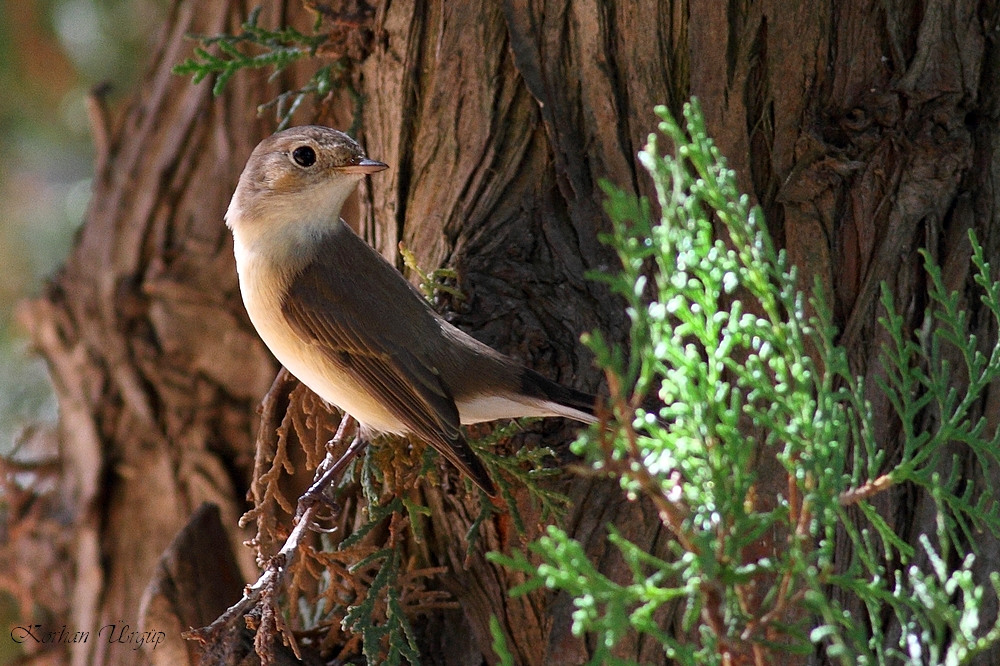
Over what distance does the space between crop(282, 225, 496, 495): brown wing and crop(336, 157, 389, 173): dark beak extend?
269mm

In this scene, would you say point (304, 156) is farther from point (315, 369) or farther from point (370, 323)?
point (315, 369)

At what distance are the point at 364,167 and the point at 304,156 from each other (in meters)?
0.28

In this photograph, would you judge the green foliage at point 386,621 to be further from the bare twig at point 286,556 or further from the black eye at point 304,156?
the black eye at point 304,156

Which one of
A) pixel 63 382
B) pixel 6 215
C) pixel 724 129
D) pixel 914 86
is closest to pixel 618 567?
pixel 724 129

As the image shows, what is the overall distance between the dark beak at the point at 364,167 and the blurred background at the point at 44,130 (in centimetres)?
244

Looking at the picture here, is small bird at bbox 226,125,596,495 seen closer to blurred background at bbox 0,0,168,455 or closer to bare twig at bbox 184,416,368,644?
bare twig at bbox 184,416,368,644

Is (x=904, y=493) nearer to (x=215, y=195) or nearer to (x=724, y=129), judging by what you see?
(x=724, y=129)

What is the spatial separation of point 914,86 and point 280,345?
2.34m

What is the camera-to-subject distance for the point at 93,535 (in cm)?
522

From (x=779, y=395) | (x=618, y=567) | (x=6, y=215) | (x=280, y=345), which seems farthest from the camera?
(x=6, y=215)

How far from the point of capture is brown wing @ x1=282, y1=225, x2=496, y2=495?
357 cm

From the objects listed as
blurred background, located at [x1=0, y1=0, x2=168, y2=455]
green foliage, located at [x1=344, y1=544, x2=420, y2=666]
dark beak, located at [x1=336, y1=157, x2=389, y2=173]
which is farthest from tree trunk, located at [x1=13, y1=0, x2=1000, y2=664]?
blurred background, located at [x1=0, y1=0, x2=168, y2=455]

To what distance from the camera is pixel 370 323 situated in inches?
146

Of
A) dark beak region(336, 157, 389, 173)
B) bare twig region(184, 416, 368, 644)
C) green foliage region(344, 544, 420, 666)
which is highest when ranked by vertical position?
dark beak region(336, 157, 389, 173)
